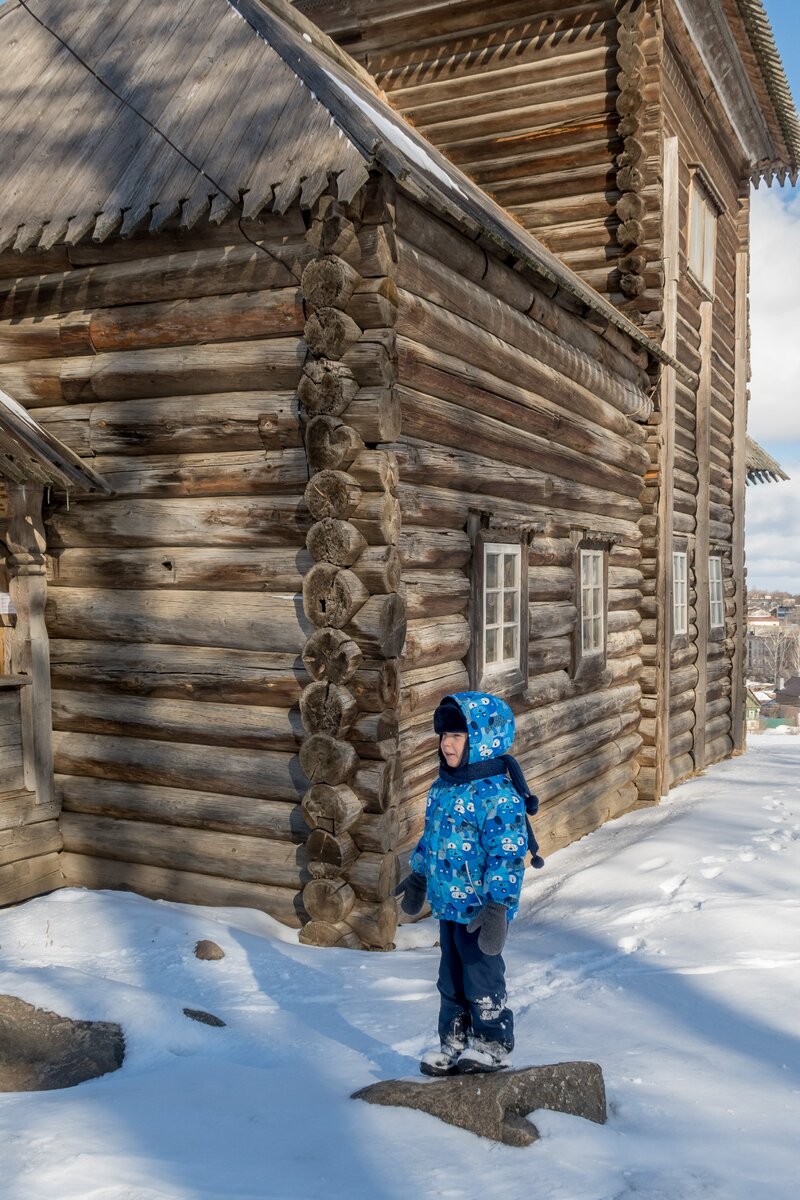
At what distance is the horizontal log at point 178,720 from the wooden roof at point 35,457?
4.37 feet

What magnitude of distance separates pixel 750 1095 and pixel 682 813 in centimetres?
603

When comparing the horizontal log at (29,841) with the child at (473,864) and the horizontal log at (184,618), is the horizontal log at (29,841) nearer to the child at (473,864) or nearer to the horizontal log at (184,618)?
the horizontal log at (184,618)

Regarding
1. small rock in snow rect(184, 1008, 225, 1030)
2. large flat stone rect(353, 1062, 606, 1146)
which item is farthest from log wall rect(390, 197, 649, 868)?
large flat stone rect(353, 1062, 606, 1146)

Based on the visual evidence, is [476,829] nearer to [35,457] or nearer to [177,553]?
[177,553]

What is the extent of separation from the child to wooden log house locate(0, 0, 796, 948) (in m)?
1.63

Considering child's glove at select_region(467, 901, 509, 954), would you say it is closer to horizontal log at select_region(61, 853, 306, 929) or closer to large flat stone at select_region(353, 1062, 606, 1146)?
large flat stone at select_region(353, 1062, 606, 1146)

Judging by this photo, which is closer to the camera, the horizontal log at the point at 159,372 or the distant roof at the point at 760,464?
the horizontal log at the point at 159,372

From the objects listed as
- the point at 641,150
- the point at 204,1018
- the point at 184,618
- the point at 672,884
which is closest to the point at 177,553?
the point at 184,618

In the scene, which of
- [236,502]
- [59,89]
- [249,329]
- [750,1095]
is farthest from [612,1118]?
[59,89]

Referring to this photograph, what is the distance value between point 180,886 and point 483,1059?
2870 mm

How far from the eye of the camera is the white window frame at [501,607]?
23.0ft

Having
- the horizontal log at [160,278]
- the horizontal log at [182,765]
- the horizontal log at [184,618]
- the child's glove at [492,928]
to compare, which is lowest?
the child's glove at [492,928]

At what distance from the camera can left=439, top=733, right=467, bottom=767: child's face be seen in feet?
12.3

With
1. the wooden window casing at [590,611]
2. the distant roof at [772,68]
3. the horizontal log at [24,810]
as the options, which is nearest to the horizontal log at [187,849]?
the horizontal log at [24,810]
